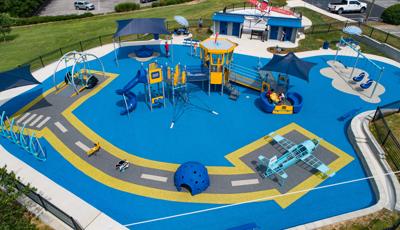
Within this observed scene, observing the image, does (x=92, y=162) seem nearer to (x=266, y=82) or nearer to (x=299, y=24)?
(x=266, y=82)

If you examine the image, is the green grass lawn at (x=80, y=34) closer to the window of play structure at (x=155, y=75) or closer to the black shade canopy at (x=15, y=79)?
the black shade canopy at (x=15, y=79)

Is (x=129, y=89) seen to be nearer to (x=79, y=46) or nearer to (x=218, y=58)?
(x=218, y=58)

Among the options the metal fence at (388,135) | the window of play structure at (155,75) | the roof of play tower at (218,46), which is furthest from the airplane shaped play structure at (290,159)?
the window of play structure at (155,75)

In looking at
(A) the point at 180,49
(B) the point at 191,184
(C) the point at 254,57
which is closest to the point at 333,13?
(C) the point at 254,57

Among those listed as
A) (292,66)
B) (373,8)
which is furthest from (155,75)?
(373,8)

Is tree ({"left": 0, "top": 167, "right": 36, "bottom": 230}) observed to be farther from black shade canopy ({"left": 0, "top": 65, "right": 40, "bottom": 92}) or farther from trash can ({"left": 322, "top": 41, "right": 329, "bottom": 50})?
trash can ({"left": 322, "top": 41, "right": 329, "bottom": 50})
